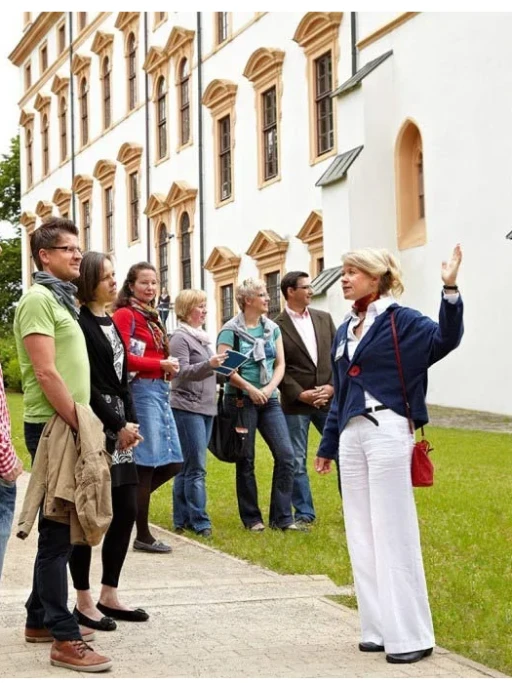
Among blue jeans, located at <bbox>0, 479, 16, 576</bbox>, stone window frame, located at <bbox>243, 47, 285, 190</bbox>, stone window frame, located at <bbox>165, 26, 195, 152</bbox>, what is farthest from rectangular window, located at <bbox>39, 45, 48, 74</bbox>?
blue jeans, located at <bbox>0, 479, 16, 576</bbox>

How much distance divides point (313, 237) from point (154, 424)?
1911 centimetres

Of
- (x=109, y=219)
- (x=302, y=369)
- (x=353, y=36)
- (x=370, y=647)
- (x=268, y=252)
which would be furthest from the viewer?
(x=109, y=219)

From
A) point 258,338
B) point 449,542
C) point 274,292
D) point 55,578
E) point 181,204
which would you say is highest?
point 181,204

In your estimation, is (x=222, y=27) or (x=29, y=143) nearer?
(x=222, y=27)

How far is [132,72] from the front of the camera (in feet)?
132

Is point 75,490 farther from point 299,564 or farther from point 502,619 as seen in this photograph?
point 299,564

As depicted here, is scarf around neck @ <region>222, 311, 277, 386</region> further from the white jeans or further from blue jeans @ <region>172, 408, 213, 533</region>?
the white jeans

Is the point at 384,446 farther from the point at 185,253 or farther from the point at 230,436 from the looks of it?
the point at 185,253

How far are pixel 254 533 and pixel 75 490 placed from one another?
432 centimetres

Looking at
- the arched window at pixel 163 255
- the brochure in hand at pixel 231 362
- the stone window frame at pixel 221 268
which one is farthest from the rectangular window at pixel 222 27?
the brochure in hand at pixel 231 362

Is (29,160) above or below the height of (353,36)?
above

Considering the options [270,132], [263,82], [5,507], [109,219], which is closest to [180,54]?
[263,82]

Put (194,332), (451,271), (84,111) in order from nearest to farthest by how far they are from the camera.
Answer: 1. (451,271)
2. (194,332)
3. (84,111)

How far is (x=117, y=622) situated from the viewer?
21.9 ft
